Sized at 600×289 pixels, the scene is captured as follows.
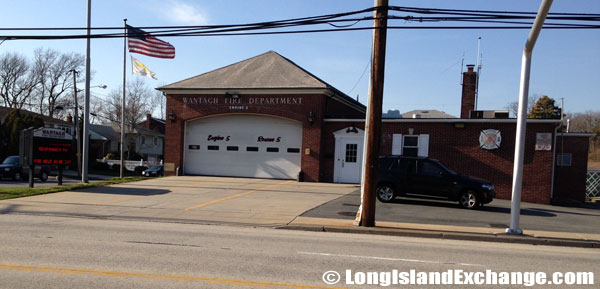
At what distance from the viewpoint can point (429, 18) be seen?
37.9 ft

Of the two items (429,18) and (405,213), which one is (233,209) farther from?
(429,18)

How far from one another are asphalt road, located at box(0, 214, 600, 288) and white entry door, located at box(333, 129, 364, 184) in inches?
458

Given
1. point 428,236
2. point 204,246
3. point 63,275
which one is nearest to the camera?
point 63,275

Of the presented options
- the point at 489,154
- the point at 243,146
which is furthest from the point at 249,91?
the point at 489,154

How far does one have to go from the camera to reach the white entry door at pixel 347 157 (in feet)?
71.7

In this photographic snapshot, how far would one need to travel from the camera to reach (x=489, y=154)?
19391 millimetres

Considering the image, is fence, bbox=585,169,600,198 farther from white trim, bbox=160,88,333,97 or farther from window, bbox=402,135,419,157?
white trim, bbox=160,88,333,97

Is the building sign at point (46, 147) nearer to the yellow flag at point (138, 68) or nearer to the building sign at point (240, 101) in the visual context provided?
the yellow flag at point (138, 68)

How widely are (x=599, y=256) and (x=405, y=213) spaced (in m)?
5.57

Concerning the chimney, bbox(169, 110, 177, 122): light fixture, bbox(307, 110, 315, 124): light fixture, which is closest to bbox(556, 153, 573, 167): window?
the chimney

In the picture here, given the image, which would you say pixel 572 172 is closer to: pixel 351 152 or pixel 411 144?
pixel 411 144

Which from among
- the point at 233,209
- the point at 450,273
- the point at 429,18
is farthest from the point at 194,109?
the point at 450,273

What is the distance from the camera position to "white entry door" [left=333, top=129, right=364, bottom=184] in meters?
21.9

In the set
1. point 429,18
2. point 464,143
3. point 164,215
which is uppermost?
point 429,18
